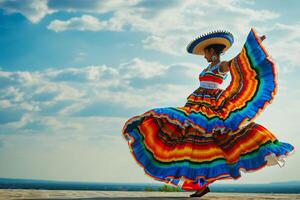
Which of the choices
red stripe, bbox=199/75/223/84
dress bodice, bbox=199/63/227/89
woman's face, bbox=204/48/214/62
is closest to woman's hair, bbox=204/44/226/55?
woman's face, bbox=204/48/214/62

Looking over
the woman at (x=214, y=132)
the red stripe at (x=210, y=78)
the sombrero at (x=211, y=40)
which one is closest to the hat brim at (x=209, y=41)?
the sombrero at (x=211, y=40)

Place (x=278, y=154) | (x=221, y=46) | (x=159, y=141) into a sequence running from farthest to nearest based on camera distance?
(x=221, y=46)
(x=159, y=141)
(x=278, y=154)

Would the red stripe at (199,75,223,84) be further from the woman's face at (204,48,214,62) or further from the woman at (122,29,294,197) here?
the woman's face at (204,48,214,62)

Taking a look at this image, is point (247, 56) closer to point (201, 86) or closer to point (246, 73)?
point (246, 73)

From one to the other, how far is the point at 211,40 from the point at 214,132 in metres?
1.97

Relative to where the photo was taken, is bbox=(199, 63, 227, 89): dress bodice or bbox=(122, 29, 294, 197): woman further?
bbox=(199, 63, 227, 89): dress bodice

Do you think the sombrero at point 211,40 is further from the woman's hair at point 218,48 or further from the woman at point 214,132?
the woman at point 214,132

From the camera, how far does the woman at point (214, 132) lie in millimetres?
7070

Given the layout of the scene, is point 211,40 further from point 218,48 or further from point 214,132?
point 214,132

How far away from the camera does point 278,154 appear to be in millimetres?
6938

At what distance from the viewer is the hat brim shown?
328 inches

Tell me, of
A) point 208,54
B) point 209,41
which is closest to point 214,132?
point 208,54

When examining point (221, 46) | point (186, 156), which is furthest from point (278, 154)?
point (221, 46)

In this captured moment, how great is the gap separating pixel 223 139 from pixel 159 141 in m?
1.06
